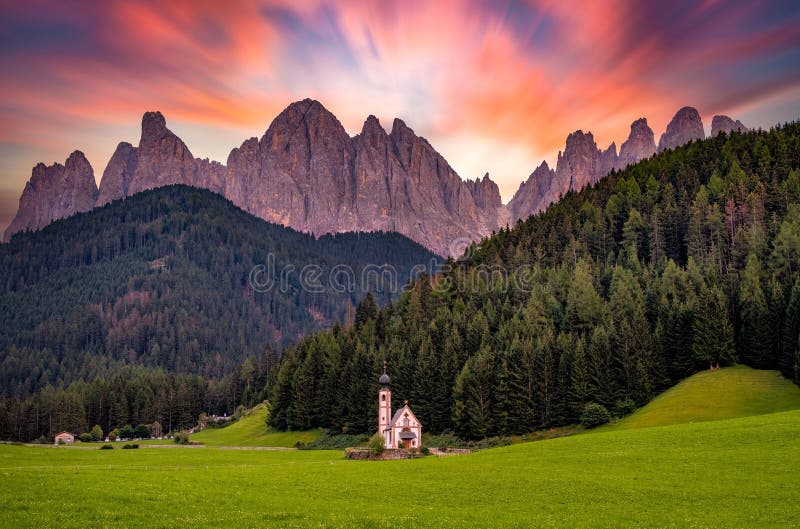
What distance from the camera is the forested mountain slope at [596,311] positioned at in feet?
274

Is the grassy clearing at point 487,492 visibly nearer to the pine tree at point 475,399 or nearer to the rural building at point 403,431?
the pine tree at point 475,399

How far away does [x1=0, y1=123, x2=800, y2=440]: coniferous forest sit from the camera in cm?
8362

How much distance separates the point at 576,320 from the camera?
10025 cm

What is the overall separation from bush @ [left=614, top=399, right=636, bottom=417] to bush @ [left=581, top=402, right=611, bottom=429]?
1.75m

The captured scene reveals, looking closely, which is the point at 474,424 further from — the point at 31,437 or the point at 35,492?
the point at 31,437

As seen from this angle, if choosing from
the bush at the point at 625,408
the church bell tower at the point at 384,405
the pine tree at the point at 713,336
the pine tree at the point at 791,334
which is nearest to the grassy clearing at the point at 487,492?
the bush at the point at 625,408

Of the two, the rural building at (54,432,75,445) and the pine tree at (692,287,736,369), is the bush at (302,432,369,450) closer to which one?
the pine tree at (692,287,736,369)

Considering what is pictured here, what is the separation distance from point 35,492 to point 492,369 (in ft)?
229

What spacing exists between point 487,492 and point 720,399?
154 ft

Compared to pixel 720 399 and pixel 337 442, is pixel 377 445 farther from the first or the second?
pixel 720 399

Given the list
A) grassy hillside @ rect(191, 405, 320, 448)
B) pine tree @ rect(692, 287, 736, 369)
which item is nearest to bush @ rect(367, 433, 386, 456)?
grassy hillside @ rect(191, 405, 320, 448)

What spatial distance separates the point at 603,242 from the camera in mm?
131000

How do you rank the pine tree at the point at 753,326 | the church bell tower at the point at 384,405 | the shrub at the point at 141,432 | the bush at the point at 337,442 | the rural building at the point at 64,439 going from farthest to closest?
the shrub at the point at 141,432
the rural building at the point at 64,439
the bush at the point at 337,442
the church bell tower at the point at 384,405
the pine tree at the point at 753,326

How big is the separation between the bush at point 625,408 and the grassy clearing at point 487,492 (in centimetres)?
2777
